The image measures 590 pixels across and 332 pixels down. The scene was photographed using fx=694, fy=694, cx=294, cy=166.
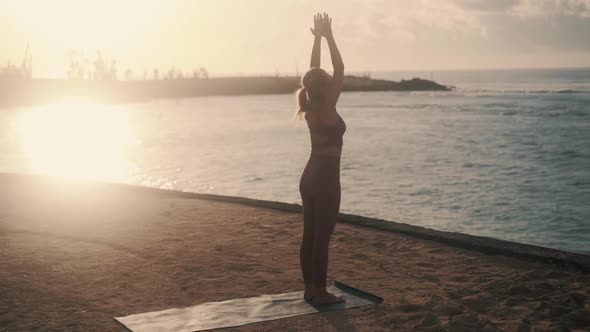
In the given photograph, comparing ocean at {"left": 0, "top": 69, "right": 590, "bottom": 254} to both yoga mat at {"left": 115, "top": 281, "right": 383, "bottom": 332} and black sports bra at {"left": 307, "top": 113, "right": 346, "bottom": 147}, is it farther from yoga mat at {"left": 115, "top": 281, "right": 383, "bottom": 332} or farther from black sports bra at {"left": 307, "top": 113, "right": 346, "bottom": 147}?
yoga mat at {"left": 115, "top": 281, "right": 383, "bottom": 332}

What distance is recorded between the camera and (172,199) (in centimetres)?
1105

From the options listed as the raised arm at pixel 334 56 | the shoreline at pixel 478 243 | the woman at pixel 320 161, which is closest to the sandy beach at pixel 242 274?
the shoreline at pixel 478 243

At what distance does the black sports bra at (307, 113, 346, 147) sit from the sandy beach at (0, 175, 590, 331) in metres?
1.34

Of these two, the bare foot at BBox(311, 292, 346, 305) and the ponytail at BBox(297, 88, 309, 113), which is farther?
the bare foot at BBox(311, 292, 346, 305)

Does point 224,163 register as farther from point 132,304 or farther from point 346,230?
point 132,304

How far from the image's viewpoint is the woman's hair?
5129mm

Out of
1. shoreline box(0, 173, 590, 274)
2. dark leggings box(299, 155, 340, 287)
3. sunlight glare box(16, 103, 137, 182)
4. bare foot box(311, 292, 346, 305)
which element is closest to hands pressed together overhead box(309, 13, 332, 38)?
dark leggings box(299, 155, 340, 287)

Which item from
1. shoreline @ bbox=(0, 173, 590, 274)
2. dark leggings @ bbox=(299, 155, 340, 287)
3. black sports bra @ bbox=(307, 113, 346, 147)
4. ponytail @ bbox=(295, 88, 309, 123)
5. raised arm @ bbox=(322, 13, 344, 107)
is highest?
raised arm @ bbox=(322, 13, 344, 107)

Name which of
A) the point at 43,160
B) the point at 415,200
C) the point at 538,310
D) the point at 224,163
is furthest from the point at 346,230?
the point at 43,160

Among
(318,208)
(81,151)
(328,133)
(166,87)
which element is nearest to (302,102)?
(328,133)

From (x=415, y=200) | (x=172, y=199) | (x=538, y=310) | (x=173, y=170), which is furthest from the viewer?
(x=173, y=170)

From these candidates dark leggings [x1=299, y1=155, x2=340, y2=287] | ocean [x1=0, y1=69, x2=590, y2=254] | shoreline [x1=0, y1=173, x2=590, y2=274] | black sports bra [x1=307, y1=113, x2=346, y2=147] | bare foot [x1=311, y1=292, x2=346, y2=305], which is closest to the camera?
black sports bra [x1=307, y1=113, x2=346, y2=147]

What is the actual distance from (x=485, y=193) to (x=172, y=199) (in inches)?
504

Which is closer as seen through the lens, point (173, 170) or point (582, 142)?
point (173, 170)
